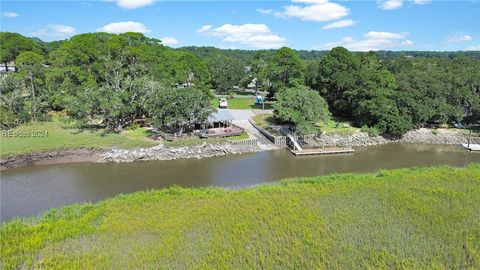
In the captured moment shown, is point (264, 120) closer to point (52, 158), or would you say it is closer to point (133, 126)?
point (133, 126)

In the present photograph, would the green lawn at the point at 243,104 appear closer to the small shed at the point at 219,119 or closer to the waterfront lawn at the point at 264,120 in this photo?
the waterfront lawn at the point at 264,120

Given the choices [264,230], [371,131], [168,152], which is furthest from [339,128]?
[264,230]

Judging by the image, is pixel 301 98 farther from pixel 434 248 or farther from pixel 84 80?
pixel 84 80

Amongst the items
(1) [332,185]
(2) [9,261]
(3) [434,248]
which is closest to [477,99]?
(1) [332,185]

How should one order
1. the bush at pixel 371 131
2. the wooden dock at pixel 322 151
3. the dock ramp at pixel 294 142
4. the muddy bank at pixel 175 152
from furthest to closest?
the bush at pixel 371 131, the dock ramp at pixel 294 142, the wooden dock at pixel 322 151, the muddy bank at pixel 175 152

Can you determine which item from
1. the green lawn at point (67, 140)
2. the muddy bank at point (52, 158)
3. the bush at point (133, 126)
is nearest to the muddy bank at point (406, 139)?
the green lawn at point (67, 140)
